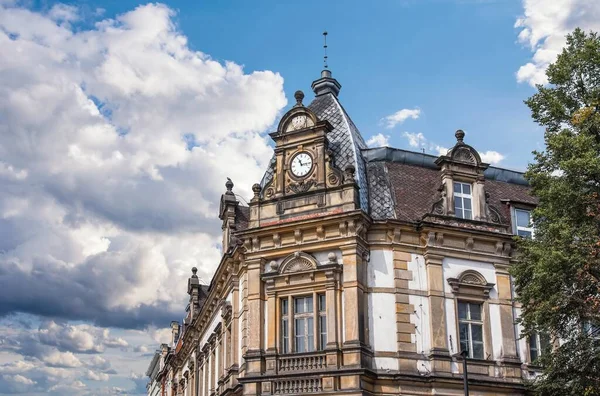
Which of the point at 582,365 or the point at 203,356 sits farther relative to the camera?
the point at 203,356

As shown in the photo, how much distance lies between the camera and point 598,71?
83.1 ft

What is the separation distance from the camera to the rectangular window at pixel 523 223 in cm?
3079

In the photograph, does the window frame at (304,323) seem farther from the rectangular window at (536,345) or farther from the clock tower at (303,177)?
the rectangular window at (536,345)

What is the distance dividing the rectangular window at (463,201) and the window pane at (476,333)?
13.9ft

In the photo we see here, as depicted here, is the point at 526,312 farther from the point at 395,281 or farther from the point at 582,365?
the point at 395,281

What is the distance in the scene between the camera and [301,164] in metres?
Answer: 29.3

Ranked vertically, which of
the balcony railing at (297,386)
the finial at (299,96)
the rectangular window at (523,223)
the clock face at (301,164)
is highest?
the finial at (299,96)

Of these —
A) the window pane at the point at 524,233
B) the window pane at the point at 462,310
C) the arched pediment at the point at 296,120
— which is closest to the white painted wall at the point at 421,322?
the window pane at the point at 462,310

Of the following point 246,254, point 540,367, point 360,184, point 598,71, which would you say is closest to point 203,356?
point 246,254

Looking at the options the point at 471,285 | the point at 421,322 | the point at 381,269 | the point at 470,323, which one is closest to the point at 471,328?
the point at 470,323

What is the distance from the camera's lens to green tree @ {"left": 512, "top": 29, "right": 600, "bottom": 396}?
2364 cm

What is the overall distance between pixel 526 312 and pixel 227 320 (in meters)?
13.0

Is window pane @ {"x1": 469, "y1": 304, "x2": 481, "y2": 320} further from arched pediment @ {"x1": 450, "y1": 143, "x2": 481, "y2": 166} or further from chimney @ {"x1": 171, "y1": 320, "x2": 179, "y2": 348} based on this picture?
chimney @ {"x1": 171, "y1": 320, "x2": 179, "y2": 348}

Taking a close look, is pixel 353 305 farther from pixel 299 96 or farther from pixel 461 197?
pixel 299 96
